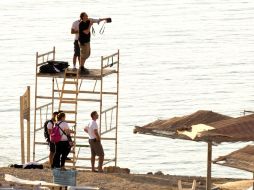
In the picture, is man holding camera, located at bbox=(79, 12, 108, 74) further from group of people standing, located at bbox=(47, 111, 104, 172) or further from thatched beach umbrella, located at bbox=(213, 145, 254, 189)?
thatched beach umbrella, located at bbox=(213, 145, 254, 189)

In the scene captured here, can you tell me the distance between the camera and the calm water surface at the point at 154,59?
52719mm

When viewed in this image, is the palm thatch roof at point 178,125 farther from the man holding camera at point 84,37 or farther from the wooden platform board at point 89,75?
the man holding camera at point 84,37

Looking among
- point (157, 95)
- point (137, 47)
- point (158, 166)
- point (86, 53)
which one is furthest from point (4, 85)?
point (86, 53)

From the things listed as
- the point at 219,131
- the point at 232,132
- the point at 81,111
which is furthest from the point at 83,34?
the point at 81,111

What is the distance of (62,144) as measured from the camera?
30.3 m

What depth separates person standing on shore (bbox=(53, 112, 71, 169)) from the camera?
30.0 metres

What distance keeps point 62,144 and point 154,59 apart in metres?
43.6

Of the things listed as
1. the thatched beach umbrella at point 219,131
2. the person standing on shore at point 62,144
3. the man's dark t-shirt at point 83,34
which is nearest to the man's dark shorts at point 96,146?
the person standing on shore at point 62,144

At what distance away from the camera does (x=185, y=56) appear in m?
74.8

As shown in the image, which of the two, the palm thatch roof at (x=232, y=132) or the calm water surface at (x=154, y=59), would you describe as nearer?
the palm thatch roof at (x=232, y=132)

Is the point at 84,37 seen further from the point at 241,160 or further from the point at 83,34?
the point at 241,160

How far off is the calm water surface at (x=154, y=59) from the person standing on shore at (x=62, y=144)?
17043 millimetres

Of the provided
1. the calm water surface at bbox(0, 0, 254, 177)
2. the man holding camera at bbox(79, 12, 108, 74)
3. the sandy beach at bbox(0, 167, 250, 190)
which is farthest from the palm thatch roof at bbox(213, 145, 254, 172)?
the calm water surface at bbox(0, 0, 254, 177)

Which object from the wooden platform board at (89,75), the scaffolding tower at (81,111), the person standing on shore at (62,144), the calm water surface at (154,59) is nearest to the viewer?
the person standing on shore at (62,144)
